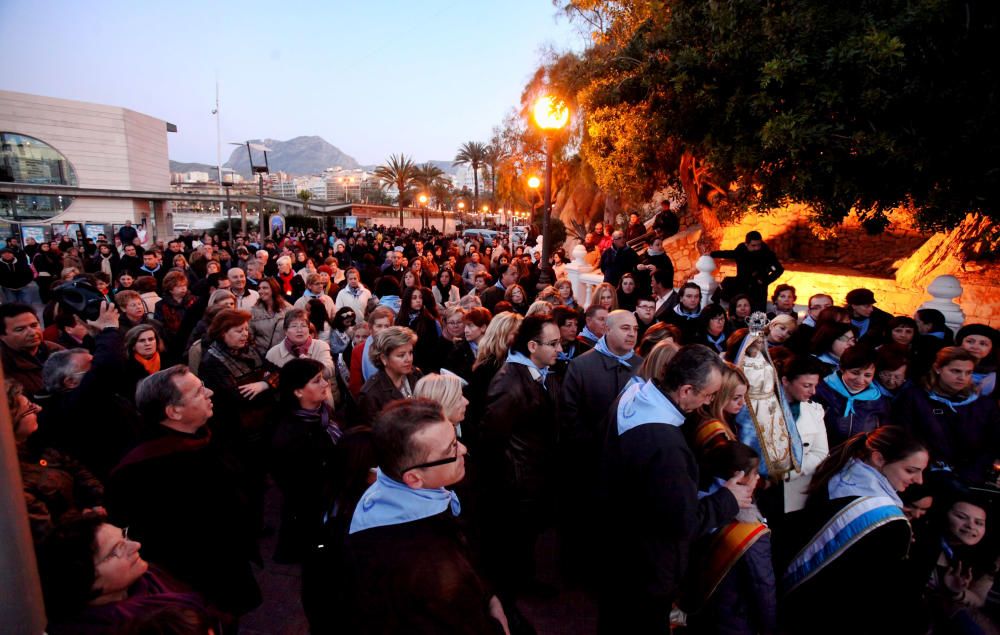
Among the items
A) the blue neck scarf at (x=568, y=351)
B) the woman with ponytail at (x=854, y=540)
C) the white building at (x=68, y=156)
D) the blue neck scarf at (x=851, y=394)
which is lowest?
the woman with ponytail at (x=854, y=540)

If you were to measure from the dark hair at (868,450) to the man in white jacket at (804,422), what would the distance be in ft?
0.37

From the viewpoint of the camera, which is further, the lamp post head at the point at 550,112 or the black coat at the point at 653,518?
the lamp post head at the point at 550,112

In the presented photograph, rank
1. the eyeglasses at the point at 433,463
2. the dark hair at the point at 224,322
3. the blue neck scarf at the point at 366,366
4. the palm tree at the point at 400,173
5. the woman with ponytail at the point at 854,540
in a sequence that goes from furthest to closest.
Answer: the palm tree at the point at 400,173 < the blue neck scarf at the point at 366,366 < the dark hair at the point at 224,322 < the woman with ponytail at the point at 854,540 < the eyeglasses at the point at 433,463

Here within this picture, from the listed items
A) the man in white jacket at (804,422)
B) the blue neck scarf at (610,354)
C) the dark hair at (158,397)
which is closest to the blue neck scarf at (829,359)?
the man in white jacket at (804,422)

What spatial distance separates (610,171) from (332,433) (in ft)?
35.5

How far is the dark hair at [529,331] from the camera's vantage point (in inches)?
138

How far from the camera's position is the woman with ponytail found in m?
2.53

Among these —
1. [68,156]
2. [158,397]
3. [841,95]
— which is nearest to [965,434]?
[841,95]

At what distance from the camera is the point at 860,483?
2.78 metres

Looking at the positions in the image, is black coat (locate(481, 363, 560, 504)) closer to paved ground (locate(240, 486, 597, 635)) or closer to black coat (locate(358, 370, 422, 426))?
black coat (locate(358, 370, 422, 426))

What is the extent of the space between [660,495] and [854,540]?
103 cm

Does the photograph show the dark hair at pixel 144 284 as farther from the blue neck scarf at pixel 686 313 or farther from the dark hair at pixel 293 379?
the blue neck scarf at pixel 686 313

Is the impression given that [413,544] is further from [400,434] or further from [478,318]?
[478,318]

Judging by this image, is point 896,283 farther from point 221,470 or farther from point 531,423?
point 221,470
